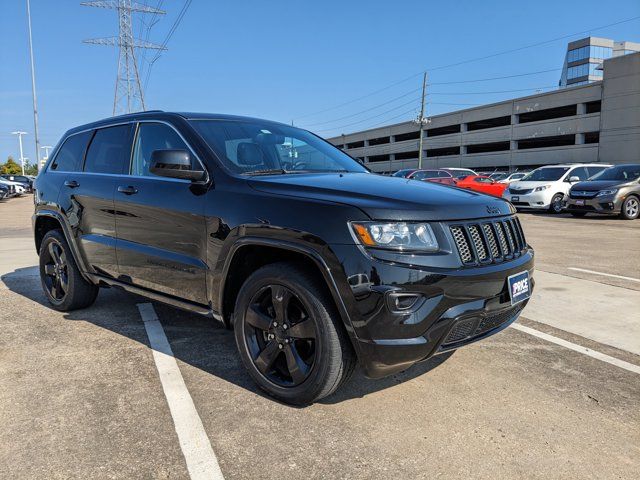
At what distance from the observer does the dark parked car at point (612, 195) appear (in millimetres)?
14172

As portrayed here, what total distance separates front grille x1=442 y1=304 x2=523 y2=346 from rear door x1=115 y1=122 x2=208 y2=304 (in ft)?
5.14

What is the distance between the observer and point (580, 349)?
3906 millimetres

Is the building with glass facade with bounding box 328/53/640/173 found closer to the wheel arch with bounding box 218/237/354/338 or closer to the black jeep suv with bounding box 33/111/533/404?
the black jeep suv with bounding box 33/111/533/404

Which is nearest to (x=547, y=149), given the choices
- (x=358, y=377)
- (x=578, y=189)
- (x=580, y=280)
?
(x=578, y=189)

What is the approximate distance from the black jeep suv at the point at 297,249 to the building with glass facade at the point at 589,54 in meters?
98.1

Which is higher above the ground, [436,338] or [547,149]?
[547,149]

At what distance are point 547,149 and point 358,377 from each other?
54046mm

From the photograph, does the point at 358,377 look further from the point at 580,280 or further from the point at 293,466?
the point at 580,280

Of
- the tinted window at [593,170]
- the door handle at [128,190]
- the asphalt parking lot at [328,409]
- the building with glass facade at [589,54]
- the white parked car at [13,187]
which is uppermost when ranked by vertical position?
the building with glass facade at [589,54]

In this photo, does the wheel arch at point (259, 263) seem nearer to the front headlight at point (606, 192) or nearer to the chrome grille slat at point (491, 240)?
the chrome grille slat at point (491, 240)

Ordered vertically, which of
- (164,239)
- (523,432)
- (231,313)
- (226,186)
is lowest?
→ (523,432)

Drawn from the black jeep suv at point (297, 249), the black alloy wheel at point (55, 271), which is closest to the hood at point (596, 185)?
the black jeep suv at point (297, 249)

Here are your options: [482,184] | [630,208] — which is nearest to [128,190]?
[630,208]

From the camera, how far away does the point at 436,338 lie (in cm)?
256
